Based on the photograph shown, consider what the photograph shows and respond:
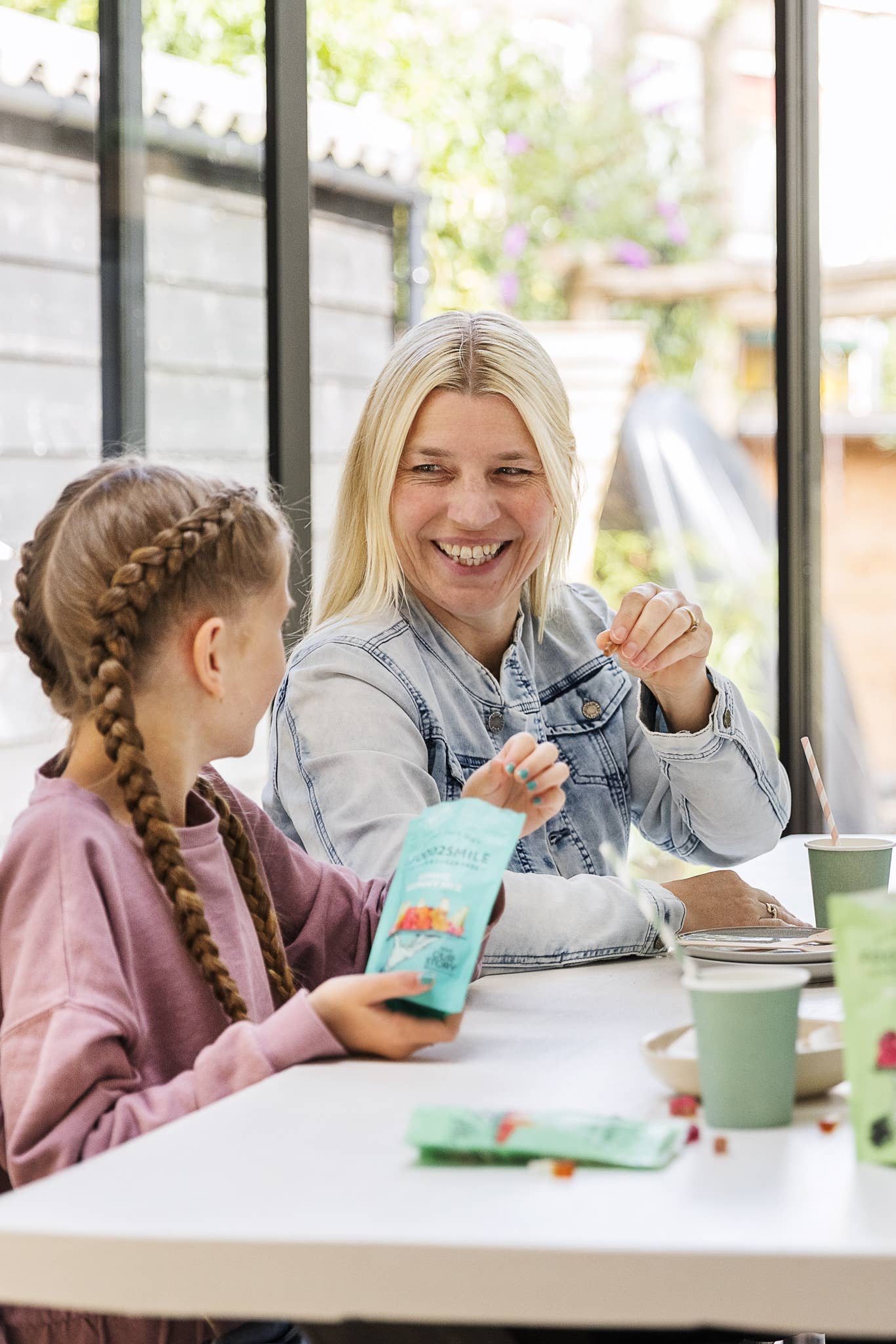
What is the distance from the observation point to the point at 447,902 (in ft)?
3.31

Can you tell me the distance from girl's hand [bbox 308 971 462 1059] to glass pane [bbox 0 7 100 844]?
992 mm

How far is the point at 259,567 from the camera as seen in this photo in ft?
4.00

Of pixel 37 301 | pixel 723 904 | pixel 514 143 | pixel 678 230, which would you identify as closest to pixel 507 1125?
pixel 723 904

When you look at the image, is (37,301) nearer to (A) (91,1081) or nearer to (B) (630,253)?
(A) (91,1081)

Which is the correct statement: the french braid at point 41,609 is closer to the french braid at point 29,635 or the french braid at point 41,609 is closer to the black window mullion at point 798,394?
Result: the french braid at point 29,635

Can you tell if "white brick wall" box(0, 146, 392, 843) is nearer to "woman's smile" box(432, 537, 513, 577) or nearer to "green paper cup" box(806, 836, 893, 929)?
"woman's smile" box(432, 537, 513, 577)

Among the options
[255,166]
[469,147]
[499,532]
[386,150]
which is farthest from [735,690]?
[469,147]

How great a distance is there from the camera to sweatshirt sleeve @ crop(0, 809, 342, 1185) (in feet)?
3.07

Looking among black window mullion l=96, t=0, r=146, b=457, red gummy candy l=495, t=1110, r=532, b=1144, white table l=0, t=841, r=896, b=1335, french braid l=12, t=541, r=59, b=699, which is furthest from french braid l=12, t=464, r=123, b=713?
black window mullion l=96, t=0, r=146, b=457

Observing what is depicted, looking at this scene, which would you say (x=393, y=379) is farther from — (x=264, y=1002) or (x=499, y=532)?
(x=264, y=1002)

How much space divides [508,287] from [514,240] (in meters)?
0.18

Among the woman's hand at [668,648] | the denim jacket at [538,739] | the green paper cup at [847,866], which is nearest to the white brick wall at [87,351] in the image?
the denim jacket at [538,739]

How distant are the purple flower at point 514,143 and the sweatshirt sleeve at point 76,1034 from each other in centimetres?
548

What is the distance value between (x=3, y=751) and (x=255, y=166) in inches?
35.1
